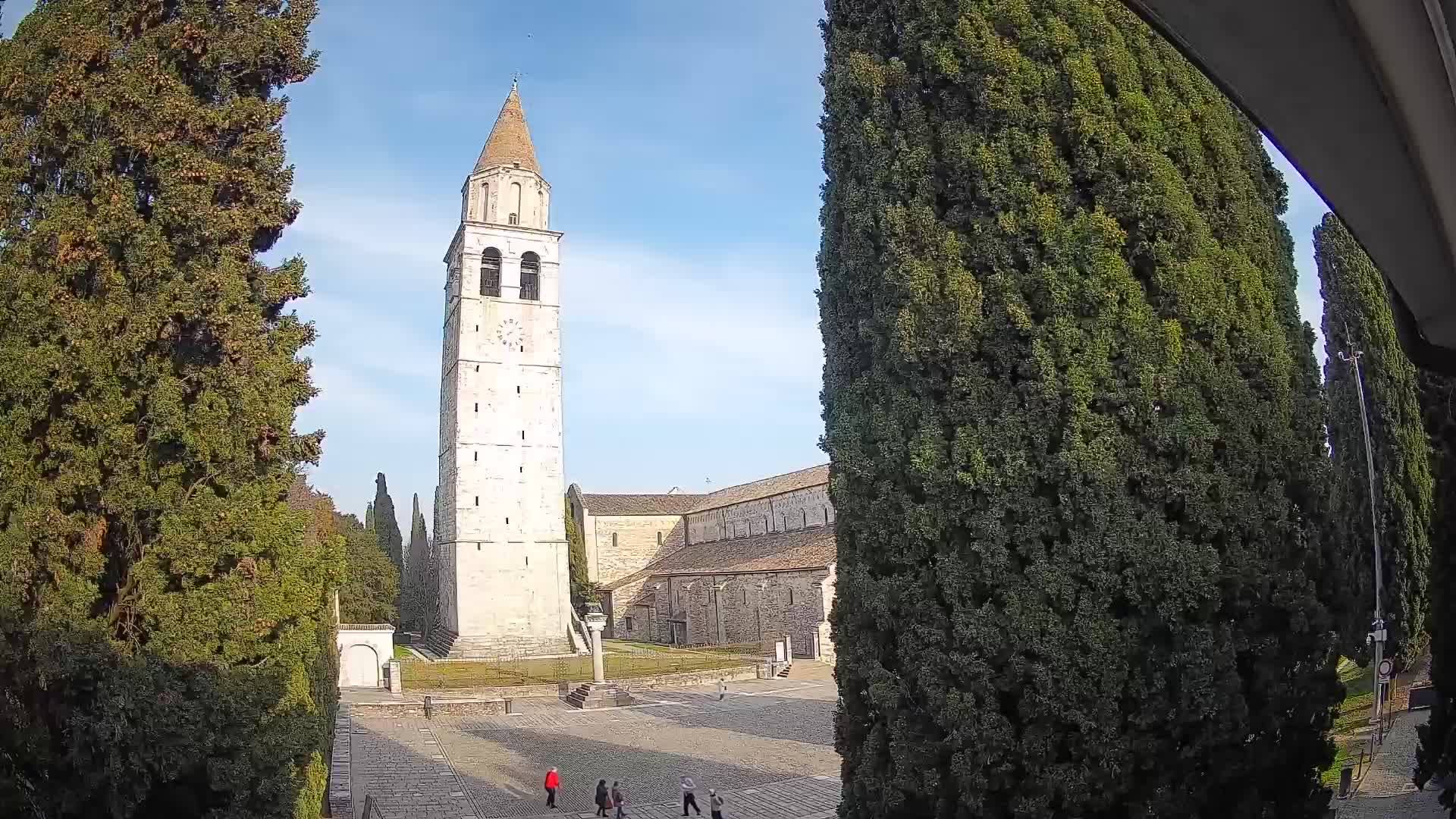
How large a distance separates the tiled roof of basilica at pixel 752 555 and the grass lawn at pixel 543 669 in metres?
5.52

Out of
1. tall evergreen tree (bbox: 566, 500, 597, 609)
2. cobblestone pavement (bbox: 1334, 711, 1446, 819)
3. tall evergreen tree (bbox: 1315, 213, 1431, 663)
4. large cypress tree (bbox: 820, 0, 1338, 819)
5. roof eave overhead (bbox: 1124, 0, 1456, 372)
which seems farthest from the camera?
tall evergreen tree (bbox: 566, 500, 597, 609)

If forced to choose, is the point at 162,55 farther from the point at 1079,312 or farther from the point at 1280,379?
the point at 1280,379

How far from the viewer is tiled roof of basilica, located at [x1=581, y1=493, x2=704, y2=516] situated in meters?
53.7

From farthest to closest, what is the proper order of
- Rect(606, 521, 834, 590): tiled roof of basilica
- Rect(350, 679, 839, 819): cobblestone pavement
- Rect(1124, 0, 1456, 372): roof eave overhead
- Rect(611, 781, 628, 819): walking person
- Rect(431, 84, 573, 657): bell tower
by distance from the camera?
Rect(606, 521, 834, 590): tiled roof of basilica → Rect(431, 84, 573, 657): bell tower → Rect(350, 679, 839, 819): cobblestone pavement → Rect(611, 781, 628, 819): walking person → Rect(1124, 0, 1456, 372): roof eave overhead

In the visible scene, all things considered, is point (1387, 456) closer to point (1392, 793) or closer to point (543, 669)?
point (1392, 793)

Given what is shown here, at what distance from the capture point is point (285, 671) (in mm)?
6629

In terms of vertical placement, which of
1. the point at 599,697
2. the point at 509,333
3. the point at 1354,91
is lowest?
the point at 599,697

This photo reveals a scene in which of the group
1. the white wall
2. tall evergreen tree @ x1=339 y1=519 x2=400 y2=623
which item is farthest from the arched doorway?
tall evergreen tree @ x1=339 y1=519 x2=400 y2=623

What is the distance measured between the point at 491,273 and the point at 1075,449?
3597 centimetres

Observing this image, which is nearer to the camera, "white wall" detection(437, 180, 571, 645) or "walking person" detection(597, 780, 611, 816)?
"walking person" detection(597, 780, 611, 816)

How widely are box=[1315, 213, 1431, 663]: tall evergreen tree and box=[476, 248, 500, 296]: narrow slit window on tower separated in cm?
3047

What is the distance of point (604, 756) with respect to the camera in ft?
62.9

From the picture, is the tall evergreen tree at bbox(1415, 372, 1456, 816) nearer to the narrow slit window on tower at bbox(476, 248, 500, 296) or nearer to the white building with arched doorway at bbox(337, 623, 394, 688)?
the white building with arched doorway at bbox(337, 623, 394, 688)

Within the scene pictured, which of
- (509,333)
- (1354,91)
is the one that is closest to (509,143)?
(509,333)
